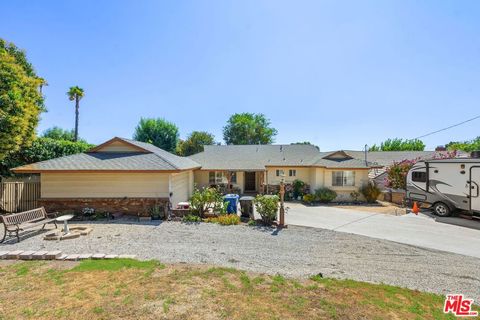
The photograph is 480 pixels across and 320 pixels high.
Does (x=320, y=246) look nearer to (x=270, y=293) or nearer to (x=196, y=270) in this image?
(x=270, y=293)

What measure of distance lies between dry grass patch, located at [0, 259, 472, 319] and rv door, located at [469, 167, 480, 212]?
10741mm

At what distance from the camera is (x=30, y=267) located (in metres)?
6.23

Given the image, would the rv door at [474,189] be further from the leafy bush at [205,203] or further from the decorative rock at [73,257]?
the decorative rock at [73,257]

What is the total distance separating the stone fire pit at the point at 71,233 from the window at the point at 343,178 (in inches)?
668

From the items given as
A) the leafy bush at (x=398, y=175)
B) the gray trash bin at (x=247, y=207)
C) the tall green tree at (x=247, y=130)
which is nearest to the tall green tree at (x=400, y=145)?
the tall green tree at (x=247, y=130)

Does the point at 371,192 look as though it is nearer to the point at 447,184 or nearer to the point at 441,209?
the point at 441,209

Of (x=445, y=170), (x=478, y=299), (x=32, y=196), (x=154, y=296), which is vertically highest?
(x=445, y=170)

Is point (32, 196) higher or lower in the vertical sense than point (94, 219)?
higher

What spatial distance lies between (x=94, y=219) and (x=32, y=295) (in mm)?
7771

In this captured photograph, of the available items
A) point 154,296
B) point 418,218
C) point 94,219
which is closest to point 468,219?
point 418,218

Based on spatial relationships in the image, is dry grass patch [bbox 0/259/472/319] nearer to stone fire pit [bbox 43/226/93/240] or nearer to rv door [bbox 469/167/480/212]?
stone fire pit [bbox 43/226/93/240]

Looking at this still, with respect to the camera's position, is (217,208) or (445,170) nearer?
(217,208)

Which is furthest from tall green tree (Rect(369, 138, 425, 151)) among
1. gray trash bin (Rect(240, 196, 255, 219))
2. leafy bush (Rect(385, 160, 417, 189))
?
gray trash bin (Rect(240, 196, 255, 219))

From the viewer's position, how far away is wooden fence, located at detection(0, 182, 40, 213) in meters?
12.2
